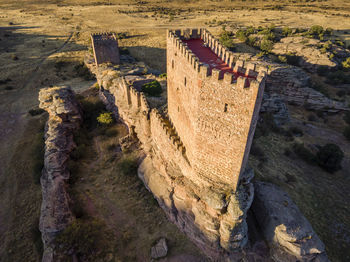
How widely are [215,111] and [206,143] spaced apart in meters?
1.98

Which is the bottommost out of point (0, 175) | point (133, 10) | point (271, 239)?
point (0, 175)

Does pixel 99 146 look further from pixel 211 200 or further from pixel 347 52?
pixel 347 52

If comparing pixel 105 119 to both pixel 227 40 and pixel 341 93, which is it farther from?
pixel 227 40

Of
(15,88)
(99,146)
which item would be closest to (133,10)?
(15,88)

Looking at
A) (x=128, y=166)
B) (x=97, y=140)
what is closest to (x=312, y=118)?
(x=128, y=166)

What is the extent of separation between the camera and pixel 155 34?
180 ft

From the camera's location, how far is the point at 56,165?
54.8 feet

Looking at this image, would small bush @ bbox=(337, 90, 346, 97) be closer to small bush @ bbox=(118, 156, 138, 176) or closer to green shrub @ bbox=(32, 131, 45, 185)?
small bush @ bbox=(118, 156, 138, 176)

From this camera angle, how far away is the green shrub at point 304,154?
21.3 meters

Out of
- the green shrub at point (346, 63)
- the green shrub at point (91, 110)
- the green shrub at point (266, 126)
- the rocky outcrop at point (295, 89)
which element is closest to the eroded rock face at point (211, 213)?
the green shrub at point (266, 126)

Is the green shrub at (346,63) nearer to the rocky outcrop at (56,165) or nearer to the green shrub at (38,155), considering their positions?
the rocky outcrop at (56,165)

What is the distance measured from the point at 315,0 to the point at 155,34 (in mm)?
91171

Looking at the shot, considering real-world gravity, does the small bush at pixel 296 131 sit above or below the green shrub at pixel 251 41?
below

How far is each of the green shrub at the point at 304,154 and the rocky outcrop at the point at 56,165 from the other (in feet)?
69.8
